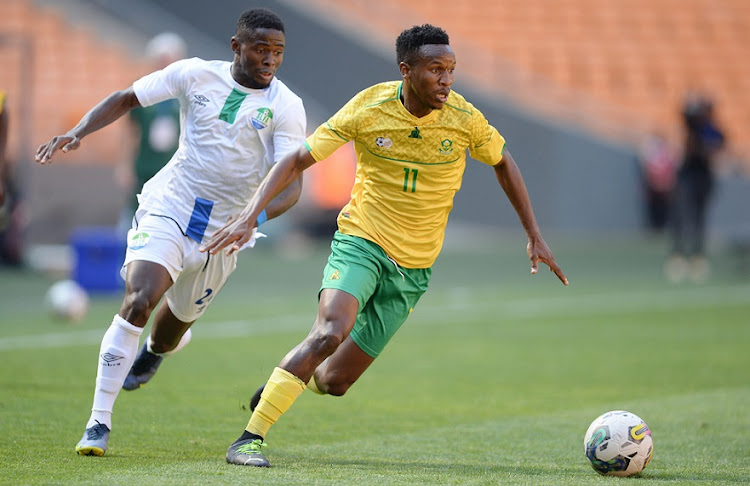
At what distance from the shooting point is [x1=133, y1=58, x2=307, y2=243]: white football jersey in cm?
686

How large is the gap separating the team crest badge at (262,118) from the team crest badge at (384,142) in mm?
775

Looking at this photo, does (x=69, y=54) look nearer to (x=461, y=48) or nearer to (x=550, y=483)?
(x=461, y=48)

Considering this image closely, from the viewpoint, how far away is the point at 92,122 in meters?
6.75

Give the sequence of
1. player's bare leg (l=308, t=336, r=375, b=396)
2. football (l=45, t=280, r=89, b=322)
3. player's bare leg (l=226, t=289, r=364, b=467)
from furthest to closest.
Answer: football (l=45, t=280, r=89, b=322)
player's bare leg (l=308, t=336, r=375, b=396)
player's bare leg (l=226, t=289, r=364, b=467)

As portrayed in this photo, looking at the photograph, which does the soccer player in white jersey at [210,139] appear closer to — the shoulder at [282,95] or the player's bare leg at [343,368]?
the shoulder at [282,95]

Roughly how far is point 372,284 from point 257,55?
154cm

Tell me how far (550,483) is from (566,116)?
22.4 meters

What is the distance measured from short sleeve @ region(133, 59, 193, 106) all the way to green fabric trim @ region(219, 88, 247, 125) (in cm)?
30

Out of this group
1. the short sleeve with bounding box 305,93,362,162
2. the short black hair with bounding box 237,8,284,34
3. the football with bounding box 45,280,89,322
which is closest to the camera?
the short sleeve with bounding box 305,93,362,162

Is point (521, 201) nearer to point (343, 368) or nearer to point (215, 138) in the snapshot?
point (343, 368)

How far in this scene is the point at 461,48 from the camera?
27.8 metres

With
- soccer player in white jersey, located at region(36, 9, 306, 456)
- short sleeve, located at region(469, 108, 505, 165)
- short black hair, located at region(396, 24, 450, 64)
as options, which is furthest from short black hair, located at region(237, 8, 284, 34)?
short sleeve, located at region(469, 108, 505, 165)

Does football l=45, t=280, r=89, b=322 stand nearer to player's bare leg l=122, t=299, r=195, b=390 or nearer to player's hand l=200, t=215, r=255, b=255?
player's bare leg l=122, t=299, r=195, b=390

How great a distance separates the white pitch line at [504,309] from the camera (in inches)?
463
